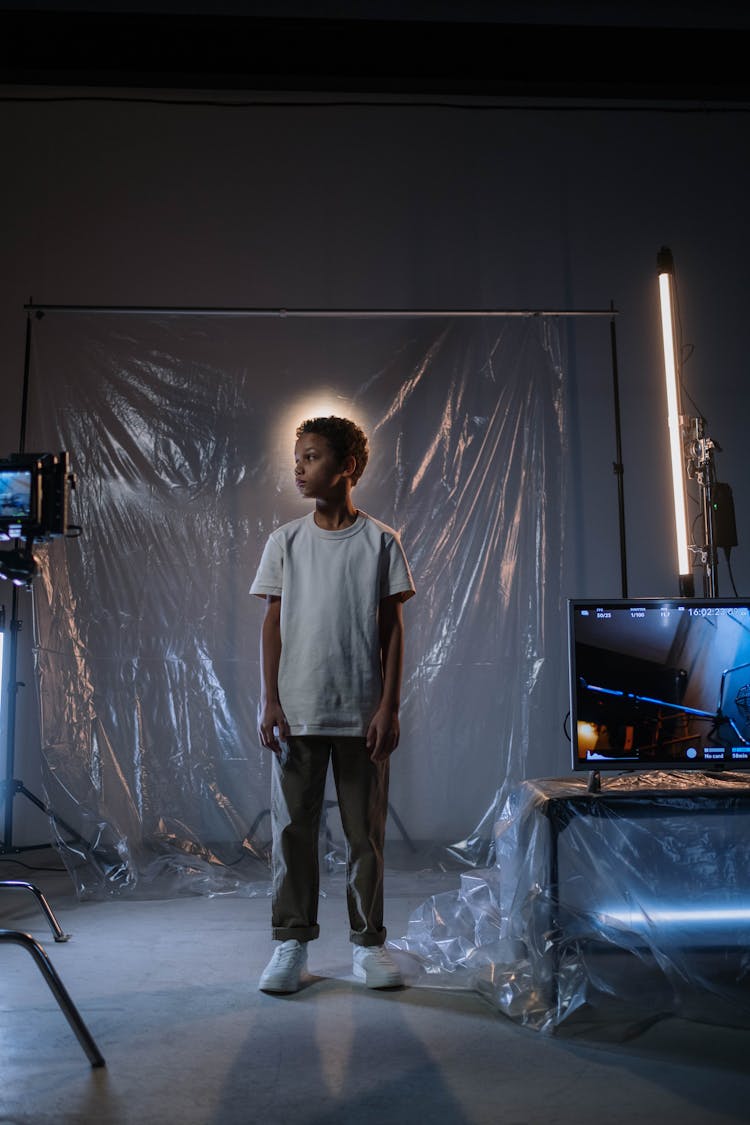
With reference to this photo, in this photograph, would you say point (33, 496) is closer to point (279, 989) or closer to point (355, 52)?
point (279, 989)

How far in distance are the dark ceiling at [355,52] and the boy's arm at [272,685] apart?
6.56 ft

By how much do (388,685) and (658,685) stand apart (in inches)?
23.7

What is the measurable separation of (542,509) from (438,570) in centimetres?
44

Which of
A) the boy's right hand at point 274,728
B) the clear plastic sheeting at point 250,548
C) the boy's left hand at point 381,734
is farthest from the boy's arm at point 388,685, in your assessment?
the clear plastic sheeting at point 250,548

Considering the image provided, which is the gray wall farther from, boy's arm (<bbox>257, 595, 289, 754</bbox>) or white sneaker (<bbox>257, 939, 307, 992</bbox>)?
white sneaker (<bbox>257, 939, 307, 992</bbox>)

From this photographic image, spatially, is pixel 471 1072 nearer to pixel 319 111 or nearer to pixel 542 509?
pixel 542 509

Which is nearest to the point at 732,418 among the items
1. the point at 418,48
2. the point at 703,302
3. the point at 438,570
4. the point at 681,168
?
the point at 703,302

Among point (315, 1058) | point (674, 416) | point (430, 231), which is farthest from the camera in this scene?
point (430, 231)

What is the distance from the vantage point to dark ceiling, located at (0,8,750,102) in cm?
304

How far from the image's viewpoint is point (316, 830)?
83.7 inches

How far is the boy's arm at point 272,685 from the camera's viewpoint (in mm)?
2094

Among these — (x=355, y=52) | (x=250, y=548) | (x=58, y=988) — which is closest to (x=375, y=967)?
(x=58, y=988)

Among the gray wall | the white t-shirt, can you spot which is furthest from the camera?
the gray wall

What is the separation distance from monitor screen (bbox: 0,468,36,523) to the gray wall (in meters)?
2.17
